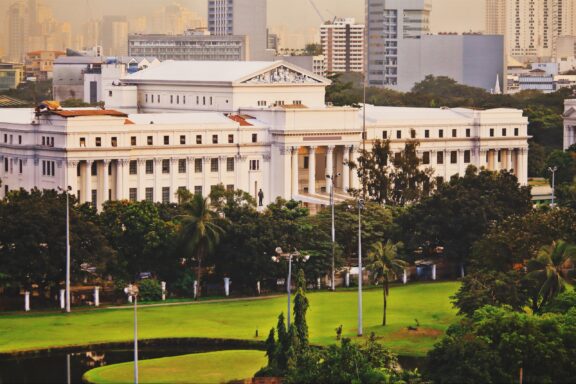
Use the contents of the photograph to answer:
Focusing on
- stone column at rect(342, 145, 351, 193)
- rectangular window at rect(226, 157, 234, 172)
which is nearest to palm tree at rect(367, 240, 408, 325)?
rectangular window at rect(226, 157, 234, 172)

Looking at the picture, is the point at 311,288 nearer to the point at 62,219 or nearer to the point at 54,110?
the point at 62,219

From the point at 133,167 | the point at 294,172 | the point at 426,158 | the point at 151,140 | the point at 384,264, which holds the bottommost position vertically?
the point at 384,264

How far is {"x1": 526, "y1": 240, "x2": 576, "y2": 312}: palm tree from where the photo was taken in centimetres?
7900

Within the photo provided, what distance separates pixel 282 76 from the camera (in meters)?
138

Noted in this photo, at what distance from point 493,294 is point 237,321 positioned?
13.1 m

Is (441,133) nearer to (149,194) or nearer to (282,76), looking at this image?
(282,76)

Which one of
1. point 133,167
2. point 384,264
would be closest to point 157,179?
point 133,167

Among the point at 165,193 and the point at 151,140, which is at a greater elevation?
the point at 151,140

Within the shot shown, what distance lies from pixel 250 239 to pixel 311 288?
4.36 m

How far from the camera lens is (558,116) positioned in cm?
17025

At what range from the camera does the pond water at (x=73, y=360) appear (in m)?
74.4

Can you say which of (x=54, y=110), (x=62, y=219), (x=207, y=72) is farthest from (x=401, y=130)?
(x=62, y=219)

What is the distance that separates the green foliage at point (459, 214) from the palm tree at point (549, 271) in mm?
19393

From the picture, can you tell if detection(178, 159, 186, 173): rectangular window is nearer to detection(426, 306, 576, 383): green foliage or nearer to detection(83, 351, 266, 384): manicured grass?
detection(83, 351, 266, 384): manicured grass
